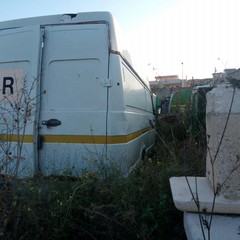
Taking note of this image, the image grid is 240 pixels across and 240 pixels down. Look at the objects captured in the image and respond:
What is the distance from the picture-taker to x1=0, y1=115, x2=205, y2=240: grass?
311 cm

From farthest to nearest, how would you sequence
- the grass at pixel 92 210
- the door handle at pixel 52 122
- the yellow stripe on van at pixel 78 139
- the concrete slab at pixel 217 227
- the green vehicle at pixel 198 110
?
the green vehicle at pixel 198 110
the door handle at pixel 52 122
the yellow stripe on van at pixel 78 139
the grass at pixel 92 210
the concrete slab at pixel 217 227

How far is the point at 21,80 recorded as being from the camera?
4891mm

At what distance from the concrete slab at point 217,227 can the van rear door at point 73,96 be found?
212cm

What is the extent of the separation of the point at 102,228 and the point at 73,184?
0.64m

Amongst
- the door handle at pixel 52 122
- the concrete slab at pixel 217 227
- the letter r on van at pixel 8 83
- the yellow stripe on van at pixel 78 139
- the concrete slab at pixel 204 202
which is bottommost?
the concrete slab at pixel 217 227

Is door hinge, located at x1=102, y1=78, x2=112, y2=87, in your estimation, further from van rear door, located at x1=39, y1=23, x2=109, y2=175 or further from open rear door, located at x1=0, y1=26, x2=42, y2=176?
open rear door, located at x1=0, y1=26, x2=42, y2=176

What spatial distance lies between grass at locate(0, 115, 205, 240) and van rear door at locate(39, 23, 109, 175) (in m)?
0.97

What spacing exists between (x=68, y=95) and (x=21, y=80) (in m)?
0.75

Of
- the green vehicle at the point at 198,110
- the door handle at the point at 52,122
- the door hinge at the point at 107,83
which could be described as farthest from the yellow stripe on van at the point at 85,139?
the green vehicle at the point at 198,110

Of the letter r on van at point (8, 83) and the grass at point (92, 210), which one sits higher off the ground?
the letter r on van at point (8, 83)

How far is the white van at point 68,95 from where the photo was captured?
460 centimetres

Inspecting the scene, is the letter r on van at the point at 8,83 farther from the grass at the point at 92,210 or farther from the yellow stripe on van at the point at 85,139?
the grass at the point at 92,210

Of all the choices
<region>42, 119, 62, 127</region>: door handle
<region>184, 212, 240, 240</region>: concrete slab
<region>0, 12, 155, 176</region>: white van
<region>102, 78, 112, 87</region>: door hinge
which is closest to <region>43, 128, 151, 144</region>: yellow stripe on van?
<region>0, 12, 155, 176</region>: white van

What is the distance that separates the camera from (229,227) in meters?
2.53
